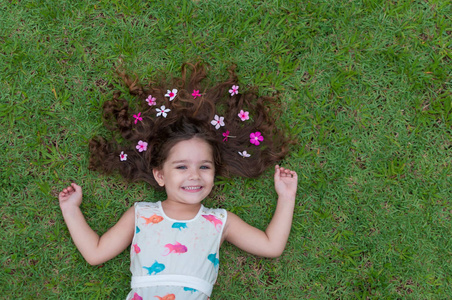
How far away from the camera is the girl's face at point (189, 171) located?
2932mm

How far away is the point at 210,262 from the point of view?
3027 mm

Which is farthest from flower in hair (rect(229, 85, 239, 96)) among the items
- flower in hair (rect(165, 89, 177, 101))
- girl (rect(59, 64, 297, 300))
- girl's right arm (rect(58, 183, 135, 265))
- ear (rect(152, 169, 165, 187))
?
girl's right arm (rect(58, 183, 135, 265))

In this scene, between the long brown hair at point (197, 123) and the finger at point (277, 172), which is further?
the finger at point (277, 172)

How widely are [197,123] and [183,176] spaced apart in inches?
18.2

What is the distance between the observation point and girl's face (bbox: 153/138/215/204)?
115 inches

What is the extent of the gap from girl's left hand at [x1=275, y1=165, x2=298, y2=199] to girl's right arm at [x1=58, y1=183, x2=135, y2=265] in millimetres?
1246

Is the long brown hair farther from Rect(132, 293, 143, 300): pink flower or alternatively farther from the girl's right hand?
Rect(132, 293, 143, 300): pink flower

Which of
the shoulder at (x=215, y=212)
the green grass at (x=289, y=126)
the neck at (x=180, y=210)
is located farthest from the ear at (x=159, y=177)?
the shoulder at (x=215, y=212)

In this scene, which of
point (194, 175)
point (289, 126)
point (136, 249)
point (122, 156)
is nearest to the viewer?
point (194, 175)

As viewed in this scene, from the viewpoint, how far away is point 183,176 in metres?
2.93

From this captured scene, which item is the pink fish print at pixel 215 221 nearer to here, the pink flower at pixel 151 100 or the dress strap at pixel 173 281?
the dress strap at pixel 173 281

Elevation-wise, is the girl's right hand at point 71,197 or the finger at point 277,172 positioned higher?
the finger at point 277,172

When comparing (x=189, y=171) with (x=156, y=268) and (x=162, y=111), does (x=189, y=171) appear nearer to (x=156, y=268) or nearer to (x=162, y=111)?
(x=162, y=111)

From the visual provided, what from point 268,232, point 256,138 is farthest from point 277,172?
point 268,232
